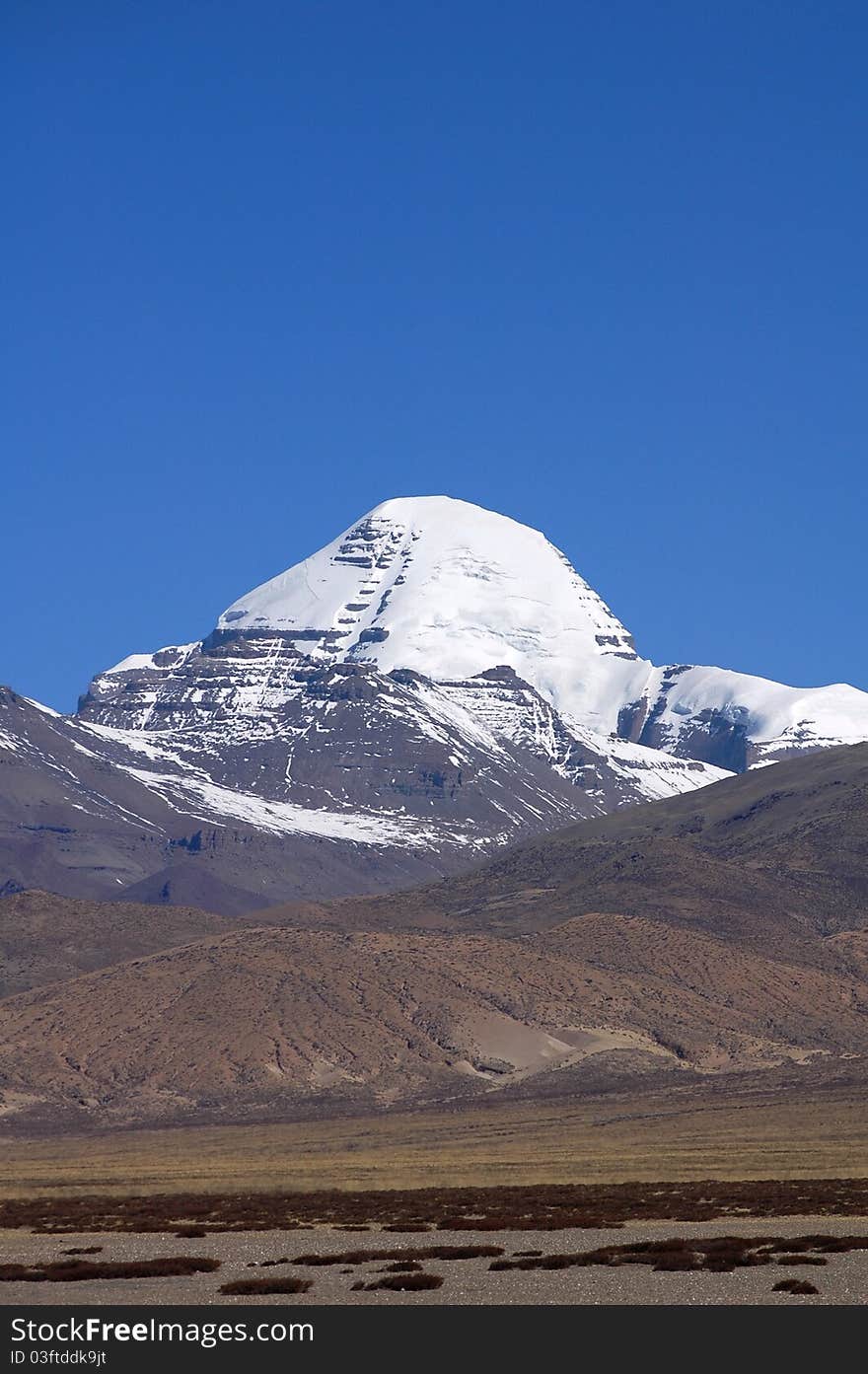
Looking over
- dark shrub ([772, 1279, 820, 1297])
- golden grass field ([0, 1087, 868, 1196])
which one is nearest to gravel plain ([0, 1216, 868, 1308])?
dark shrub ([772, 1279, 820, 1297])

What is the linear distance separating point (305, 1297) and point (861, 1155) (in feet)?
256

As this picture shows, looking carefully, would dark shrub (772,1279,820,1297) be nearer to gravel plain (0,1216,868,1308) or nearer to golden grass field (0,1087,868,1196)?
gravel plain (0,1216,868,1308)

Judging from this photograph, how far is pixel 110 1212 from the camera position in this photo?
290ft

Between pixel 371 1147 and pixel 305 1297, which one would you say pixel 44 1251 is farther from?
pixel 371 1147

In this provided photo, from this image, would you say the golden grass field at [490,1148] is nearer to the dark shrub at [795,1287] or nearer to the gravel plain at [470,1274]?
the gravel plain at [470,1274]

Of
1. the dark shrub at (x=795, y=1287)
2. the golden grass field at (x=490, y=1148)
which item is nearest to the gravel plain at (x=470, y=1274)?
the dark shrub at (x=795, y=1287)

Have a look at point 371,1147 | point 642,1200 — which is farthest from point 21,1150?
point 642,1200

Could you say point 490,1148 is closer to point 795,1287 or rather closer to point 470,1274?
point 470,1274

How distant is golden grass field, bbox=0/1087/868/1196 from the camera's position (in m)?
117

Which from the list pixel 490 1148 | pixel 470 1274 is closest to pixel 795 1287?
pixel 470 1274

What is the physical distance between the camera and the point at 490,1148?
15075 cm

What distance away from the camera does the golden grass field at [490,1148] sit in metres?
117
